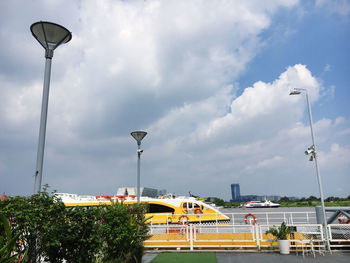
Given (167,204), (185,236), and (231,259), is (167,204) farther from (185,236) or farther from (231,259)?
(231,259)

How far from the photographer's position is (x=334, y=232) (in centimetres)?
1173

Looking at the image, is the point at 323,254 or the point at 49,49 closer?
the point at 49,49

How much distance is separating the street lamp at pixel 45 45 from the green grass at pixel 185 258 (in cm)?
692

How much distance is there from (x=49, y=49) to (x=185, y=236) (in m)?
10.7

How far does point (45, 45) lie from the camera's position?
605 cm

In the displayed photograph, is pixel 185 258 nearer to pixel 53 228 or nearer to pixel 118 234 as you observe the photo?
pixel 118 234

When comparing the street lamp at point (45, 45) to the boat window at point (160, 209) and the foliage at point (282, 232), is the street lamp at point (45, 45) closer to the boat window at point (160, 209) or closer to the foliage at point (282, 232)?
the foliage at point (282, 232)

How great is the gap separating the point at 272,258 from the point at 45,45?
10898 millimetres

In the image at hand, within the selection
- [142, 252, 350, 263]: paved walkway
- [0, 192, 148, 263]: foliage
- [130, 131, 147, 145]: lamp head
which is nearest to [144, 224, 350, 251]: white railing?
[142, 252, 350, 263]: paved walkway

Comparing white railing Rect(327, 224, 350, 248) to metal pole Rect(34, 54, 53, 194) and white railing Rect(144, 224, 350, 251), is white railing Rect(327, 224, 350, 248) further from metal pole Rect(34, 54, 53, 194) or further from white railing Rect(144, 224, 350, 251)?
metal pole Rect(34, 54, 53, 194)

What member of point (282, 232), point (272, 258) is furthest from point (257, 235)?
point (272, 258)

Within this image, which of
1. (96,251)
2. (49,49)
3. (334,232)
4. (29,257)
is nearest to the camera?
(29,257)

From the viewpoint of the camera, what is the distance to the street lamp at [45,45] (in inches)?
209

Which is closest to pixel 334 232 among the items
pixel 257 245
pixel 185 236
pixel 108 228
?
pixel 257 245
